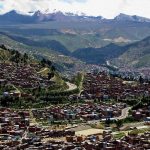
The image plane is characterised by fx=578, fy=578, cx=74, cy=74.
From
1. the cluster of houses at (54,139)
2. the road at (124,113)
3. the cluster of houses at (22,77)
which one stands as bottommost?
the cluster of houses at (54,139)

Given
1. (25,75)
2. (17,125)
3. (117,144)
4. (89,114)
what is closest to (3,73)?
(25,75)

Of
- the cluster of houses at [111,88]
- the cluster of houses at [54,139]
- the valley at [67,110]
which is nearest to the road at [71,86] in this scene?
the valley at [67,110]

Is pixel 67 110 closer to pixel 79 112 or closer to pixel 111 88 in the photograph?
pixel 79 112

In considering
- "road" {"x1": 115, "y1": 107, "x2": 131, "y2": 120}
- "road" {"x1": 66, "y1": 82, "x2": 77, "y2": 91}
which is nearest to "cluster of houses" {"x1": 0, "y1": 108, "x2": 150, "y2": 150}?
"road" {"x1": 115, "y1": 107, "x2": 131, "y2": 120}

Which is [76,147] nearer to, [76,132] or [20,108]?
[76,132]

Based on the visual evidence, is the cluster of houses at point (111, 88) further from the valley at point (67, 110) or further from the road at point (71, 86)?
the road at point (71, 86)
